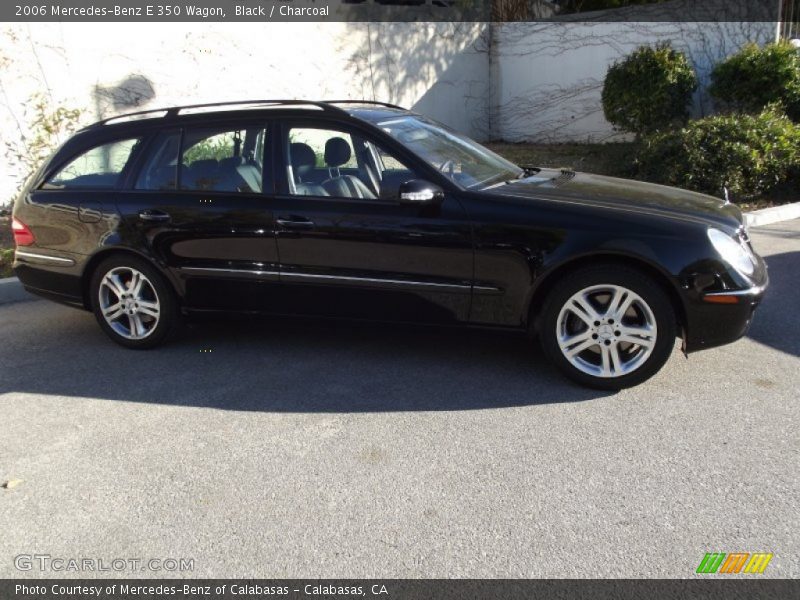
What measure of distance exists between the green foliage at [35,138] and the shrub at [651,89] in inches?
322

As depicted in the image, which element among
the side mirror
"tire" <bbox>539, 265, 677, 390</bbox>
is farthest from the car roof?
"tire" <bbox>539, 265, 677, 390</bbox>

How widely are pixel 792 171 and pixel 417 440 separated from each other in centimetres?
799

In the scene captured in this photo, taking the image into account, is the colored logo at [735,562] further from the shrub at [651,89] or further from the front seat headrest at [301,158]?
the shrub at [651,89]

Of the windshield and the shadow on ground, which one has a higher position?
the windshield

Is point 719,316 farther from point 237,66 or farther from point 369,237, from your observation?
point 237,66

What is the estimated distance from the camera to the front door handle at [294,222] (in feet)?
15.7

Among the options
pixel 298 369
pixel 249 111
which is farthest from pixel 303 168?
pixel 298 369

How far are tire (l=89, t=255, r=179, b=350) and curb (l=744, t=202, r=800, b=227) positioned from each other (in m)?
6.45

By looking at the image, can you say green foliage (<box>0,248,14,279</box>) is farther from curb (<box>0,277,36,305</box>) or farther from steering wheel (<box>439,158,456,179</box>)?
steering wheel (<box>439,158,456,179</box>)

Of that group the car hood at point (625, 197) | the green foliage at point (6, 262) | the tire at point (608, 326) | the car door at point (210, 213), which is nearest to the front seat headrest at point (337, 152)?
the car door at point (210, 213)

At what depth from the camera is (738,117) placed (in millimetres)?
10148

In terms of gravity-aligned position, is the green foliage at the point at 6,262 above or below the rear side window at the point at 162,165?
below

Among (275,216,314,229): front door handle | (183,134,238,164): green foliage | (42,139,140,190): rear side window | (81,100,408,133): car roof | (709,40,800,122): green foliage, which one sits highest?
(709,40,800,122): green foliage

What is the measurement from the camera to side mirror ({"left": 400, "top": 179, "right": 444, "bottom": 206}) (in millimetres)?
4449
